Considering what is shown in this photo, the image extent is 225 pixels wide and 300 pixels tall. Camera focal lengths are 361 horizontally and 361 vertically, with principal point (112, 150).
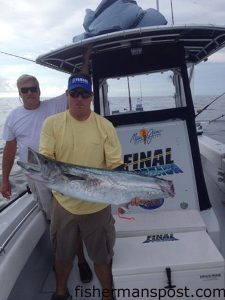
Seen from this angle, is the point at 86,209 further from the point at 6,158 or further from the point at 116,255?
the point at 6,158

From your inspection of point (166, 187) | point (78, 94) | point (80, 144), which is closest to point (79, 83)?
point (78, 94)

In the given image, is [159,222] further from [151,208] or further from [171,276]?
[171,276]

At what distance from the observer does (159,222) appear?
3.48m

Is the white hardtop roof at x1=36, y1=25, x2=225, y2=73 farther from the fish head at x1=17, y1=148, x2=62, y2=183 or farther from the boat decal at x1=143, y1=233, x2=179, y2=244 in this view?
the boat decal at x1=143, y1=233, x2=179, y2=244

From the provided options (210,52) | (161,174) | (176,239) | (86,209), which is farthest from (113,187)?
(210,52)

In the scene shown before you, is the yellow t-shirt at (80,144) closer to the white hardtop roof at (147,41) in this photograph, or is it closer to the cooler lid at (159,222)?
the cooler lid at (159,222)

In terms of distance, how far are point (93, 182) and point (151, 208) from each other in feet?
4.99

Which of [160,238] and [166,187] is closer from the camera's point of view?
[166,187]

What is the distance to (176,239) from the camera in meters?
3.11

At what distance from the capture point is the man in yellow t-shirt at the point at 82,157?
2.79 m

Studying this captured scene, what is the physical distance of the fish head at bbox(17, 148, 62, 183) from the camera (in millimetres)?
2385

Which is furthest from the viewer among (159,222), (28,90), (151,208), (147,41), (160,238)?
(151,208)

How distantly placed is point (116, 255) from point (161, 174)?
1254 millimetres

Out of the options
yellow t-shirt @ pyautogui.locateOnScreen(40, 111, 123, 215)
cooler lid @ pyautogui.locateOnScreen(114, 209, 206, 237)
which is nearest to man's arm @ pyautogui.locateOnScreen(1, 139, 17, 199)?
yellow t-shirt @ pyautogui.locateOnScreen(40, 111, 123, 215)
